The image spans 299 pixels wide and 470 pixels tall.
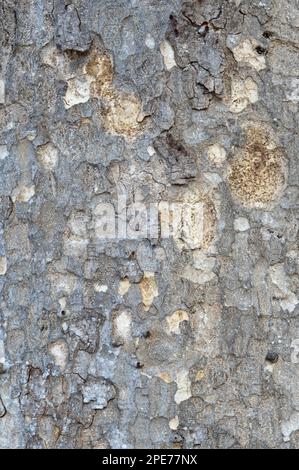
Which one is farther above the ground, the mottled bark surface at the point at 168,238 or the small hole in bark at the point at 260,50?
the small hole in bark at the point at 260,50

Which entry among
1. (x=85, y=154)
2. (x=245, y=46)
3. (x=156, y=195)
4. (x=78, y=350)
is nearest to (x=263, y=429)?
(x=78, y=350)

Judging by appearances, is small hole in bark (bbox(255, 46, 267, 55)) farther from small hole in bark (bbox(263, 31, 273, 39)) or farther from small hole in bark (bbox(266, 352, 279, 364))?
small hole in bark (bbox(266, 352, 279, 364))

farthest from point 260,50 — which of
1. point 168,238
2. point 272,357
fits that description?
point 272,357

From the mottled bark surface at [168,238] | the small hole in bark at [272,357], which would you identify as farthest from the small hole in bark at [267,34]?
the small hole in bark at [272,357]

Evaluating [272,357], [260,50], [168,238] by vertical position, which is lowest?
[272,357]

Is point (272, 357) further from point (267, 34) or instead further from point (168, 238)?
point (267, 34)

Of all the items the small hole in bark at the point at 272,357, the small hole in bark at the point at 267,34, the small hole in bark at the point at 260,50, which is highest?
the small hole in bark at the point at 267,34

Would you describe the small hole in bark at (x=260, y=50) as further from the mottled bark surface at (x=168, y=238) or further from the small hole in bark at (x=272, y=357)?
the small hole in bark at (x=272, y=357)
